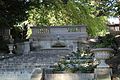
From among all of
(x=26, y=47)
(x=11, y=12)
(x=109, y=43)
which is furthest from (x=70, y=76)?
(x=11, y=12)

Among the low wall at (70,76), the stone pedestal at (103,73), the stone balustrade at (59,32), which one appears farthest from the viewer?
the stone balustrade at (59,32)

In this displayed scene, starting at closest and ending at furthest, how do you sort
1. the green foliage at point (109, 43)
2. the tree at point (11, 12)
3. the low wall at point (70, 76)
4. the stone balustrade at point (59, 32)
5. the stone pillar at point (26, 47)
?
the low wall at point (70, 76), the green foliage at point (109, 43), the tree at point (11, 12), the stone pillar at point (26, 47), the stone balustrade at point (59, 32)

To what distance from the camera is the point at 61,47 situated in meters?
26.1

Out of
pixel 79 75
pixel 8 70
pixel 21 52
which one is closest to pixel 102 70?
pixel 79 75

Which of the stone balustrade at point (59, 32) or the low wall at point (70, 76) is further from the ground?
the stone balustrade at point (59, 32)

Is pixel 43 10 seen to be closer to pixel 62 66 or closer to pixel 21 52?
pixel 21 52

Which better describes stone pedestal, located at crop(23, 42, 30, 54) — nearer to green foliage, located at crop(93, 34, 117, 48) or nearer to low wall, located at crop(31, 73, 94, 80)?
green foliage, located at crop(93, 34, 117, 48)

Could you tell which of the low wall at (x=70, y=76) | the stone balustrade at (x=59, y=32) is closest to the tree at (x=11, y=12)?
the stone balustrade at (x=59, y=32)

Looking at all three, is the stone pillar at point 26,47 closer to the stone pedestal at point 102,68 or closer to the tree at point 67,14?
the tree at point 67,14

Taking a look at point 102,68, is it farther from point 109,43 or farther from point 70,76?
point 109,43

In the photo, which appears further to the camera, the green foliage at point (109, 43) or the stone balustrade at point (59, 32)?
the stone balustrade at point (59, 32)

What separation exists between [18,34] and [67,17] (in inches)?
213

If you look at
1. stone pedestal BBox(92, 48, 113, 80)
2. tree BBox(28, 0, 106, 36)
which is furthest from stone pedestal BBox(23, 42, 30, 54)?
stone pedestal BBox(92, 48, 113, 80)

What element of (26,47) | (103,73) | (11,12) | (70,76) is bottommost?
(70,76)
